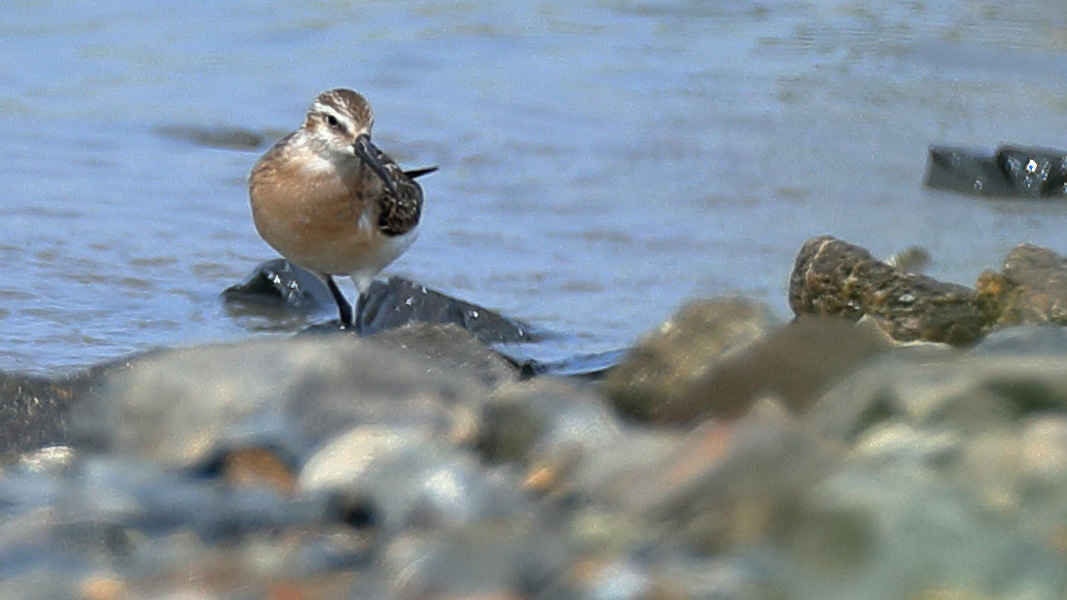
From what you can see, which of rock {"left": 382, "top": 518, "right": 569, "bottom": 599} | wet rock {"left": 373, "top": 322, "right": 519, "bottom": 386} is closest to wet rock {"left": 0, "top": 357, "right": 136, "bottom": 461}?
wet rock {"left": 373, "top": 322, "right": 519, "bottom": 386}

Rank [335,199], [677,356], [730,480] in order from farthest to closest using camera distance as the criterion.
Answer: [335,199] → [677,356] → [730,480]

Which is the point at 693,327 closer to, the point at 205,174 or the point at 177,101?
the point at 205,174

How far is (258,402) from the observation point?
3998 millimetres

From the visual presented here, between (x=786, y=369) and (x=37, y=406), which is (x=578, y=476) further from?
(x=37, y=406)

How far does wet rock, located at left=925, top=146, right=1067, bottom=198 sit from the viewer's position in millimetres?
9602

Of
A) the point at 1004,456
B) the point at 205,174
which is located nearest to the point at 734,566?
the point at 1004,456

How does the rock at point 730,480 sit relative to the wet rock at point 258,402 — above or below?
above

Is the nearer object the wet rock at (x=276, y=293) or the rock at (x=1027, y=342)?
the rock at (x=1027, y=342)

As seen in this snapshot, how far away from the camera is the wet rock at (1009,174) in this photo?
31.5 ft

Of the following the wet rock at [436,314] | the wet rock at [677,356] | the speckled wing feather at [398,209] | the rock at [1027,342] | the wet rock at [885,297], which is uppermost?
the rock at [1027,342]

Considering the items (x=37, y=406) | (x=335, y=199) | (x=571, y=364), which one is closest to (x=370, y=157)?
(x=335, y=199)

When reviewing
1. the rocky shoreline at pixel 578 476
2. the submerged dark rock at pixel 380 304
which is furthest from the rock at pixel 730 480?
the submerged dark rock at pixel 380 304

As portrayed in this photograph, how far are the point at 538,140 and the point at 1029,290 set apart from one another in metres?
5.46

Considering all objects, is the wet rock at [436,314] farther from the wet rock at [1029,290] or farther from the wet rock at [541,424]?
the wet rock at [541,424]
